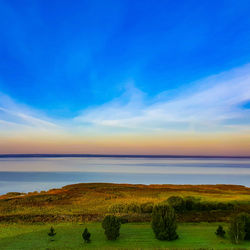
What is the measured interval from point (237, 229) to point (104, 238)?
10.5 metres

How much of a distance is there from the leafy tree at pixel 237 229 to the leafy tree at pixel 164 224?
4.29 metres

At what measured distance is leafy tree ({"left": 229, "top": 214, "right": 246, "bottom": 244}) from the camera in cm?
1745

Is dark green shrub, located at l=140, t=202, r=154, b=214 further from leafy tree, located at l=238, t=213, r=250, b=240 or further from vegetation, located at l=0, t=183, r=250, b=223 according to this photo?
leafy tree, located at l=238, t=213, r=250, b=240

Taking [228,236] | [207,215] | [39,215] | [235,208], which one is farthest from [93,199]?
[228,236]

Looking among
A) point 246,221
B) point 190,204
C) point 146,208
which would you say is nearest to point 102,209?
point 146,208

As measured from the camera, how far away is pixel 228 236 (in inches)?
747

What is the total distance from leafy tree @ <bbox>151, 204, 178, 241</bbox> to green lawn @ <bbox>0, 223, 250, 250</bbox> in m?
0.51

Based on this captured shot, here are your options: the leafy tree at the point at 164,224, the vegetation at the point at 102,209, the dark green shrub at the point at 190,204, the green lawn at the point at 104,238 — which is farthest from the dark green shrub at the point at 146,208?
the leafy tree at the point at 164,224

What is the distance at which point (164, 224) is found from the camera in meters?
18.5

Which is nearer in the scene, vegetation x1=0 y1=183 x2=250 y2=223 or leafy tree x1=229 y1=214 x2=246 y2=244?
leafy tree x1=229 y1=214 x2=246 y2=244

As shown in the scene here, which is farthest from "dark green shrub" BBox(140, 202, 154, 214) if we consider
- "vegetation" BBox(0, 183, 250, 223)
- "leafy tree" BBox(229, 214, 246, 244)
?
"leafy tree" BBox(229, 214, 246, 244)

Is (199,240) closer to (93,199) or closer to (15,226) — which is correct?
(15,226)

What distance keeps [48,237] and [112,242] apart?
5665 mm

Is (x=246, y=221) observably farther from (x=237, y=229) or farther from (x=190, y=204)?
(x=190, y=204)
